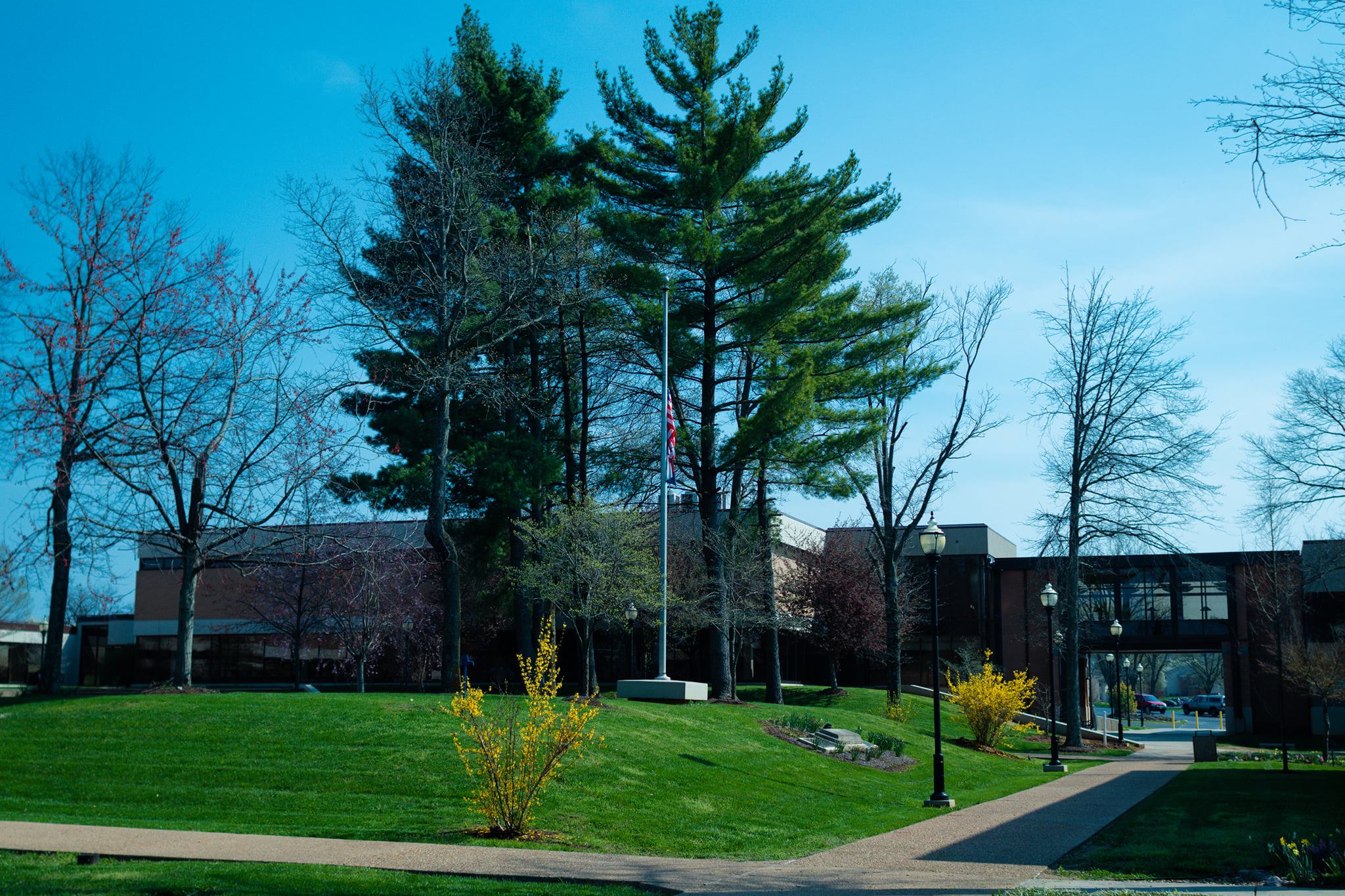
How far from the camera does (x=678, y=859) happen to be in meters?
11.4

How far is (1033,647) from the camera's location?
50.8 m

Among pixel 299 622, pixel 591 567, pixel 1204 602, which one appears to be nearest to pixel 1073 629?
pixel 1204 602

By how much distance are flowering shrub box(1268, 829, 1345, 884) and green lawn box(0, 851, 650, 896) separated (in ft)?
20.5

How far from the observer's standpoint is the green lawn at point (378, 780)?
12625mm

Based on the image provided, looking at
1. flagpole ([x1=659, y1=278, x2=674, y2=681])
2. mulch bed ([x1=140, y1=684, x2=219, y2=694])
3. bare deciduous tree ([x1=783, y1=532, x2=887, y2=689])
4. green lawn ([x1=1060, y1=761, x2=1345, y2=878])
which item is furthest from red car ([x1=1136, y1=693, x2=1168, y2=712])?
mulch bed ([x1=140, y1=684, x2=219, y2=694])

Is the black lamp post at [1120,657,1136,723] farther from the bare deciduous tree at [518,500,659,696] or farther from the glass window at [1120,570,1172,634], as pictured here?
the bare deciduous tree at [518,500,659,696]

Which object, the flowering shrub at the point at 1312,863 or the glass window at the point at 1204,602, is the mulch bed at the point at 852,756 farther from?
the glass window at the point at 1204,602

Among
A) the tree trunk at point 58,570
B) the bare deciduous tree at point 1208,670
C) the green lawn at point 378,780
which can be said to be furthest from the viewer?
the bare deciduous tree at point 1208,670

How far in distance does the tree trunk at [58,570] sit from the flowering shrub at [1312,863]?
2004 cm

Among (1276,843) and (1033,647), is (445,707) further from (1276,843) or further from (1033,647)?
(1033,647)

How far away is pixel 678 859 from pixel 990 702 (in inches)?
Answer: 774

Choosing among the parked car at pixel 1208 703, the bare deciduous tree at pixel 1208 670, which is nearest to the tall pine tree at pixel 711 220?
the parked car at pixel 1208 703

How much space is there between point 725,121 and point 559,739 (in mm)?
20874

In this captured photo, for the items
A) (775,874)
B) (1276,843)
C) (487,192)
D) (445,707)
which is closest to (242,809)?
(445,707)
